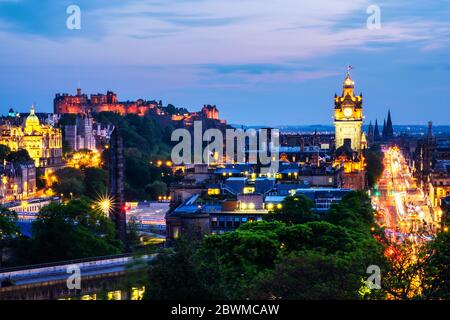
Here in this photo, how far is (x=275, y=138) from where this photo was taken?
470 ft

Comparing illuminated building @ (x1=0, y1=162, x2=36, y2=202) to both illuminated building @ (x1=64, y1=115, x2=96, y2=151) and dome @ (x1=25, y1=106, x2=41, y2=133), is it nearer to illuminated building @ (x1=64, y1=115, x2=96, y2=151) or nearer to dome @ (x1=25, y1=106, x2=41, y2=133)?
dome @ (x1=25, y1=106, x2=41, y2=133)

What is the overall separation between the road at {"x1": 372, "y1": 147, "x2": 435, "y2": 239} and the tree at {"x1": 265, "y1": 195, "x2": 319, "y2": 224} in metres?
4.86

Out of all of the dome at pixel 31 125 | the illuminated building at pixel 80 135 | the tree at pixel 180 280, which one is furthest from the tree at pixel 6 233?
the illuminated building at pixel 80 135

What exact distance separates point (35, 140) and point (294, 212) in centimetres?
8911

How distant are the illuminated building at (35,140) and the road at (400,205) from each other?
5032 cm

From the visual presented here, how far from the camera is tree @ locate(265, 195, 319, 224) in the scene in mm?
54188

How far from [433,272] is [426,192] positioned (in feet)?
327

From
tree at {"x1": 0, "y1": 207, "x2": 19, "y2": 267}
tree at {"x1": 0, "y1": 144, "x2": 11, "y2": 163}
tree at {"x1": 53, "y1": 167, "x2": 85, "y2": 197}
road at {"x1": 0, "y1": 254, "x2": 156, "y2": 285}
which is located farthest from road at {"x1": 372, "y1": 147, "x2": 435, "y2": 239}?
tree at {"x1": 0, "y1": 144, "x2": 11, "y2": 163}

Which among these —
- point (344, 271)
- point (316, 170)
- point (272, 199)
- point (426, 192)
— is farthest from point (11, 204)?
point (344, 271)

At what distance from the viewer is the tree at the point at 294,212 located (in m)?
54.2

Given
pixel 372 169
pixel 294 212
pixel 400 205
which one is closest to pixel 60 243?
pixel 294 212

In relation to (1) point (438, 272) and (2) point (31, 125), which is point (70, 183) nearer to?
(2) point (31, 125)

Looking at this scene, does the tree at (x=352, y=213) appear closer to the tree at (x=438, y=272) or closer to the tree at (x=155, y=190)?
the tree at (x=438, y=272)

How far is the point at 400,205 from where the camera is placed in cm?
9838
